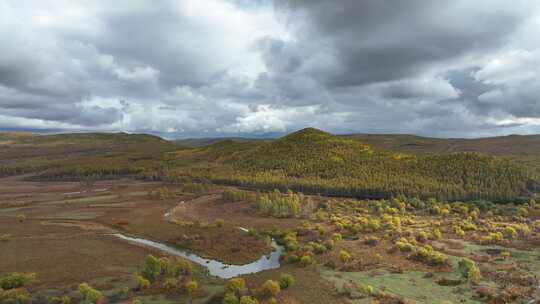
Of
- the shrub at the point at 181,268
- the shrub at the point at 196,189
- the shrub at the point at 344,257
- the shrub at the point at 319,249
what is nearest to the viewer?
the shrub at the point at 181,268

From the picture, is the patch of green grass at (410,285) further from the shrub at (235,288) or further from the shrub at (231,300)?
the shrub at (231,300)

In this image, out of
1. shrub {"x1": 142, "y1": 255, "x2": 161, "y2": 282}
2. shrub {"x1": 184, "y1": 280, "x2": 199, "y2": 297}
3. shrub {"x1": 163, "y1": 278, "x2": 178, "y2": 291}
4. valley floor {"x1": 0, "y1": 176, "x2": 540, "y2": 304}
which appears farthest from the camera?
shrub {"x1": 142, "y1": 255, "x2": 161, "y2": 282}

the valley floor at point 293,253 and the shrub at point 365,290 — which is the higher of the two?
the shrub at point 365,290

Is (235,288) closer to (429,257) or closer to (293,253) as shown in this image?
(293,253)

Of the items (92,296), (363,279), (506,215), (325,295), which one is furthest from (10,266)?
(506,215)

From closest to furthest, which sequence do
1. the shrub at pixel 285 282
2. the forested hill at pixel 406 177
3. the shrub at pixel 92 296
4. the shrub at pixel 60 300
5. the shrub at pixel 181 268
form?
the shrub at pixel 60 300 → the shrub at pixel 92 296 → the shrub at pixel 285 282 → the shrub at pixel 181 268 → the forested hill at pixel 406 177

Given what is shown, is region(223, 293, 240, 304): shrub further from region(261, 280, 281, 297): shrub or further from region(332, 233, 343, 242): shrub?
region(332, 233, 343, 242): shrub

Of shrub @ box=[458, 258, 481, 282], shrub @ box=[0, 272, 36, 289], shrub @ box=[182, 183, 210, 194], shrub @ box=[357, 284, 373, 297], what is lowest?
shrub @ box=[182, 183, 210, 194]

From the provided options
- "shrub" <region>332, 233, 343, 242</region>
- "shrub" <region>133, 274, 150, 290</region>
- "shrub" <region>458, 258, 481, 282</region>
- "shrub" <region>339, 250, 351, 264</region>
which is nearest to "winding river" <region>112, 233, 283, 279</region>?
"shrub" <region>339, 250, 351, 264</region>

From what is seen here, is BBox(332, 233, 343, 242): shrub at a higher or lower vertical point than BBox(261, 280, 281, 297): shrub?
lower

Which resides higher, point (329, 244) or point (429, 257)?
point (429, 257)

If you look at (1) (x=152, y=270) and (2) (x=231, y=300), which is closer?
(2) (x=231, y=300)

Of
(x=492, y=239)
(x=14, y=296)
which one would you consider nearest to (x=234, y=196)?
(x=492, y=239)

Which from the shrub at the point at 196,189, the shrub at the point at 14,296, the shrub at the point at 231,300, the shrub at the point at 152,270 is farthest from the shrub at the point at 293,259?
the shrub at the point at 196,189
